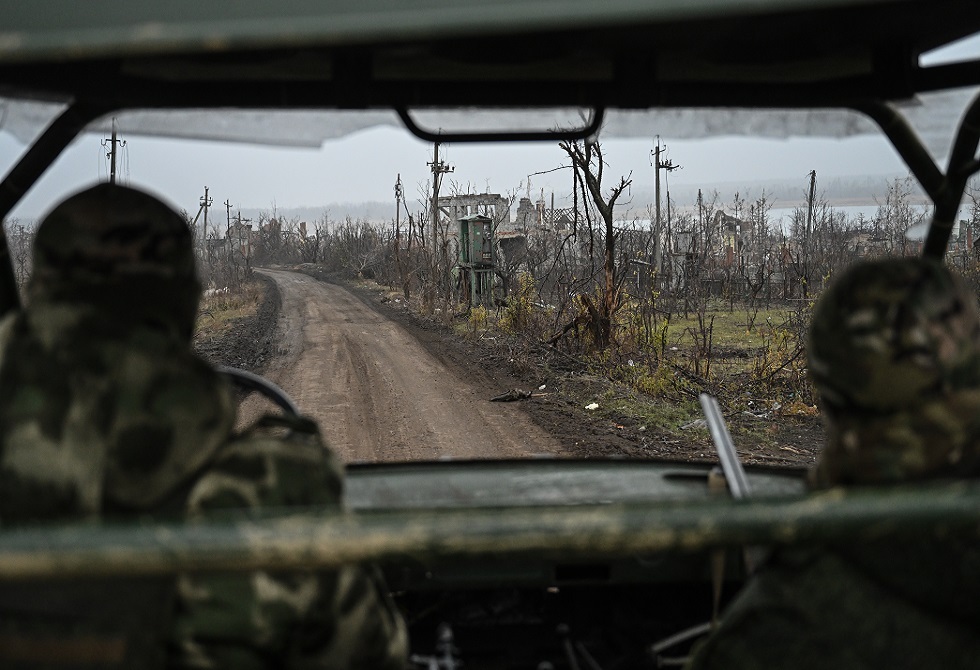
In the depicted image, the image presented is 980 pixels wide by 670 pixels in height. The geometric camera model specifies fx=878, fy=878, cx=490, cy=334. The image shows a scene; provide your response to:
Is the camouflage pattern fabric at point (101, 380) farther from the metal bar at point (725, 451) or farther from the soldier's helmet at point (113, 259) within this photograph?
the metal bar at point (725, 451)

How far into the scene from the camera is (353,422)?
11000 millimetres

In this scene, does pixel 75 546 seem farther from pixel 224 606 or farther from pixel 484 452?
pixel 484 452

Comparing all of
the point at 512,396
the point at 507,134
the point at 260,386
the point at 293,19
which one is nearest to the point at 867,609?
the point at 293,19

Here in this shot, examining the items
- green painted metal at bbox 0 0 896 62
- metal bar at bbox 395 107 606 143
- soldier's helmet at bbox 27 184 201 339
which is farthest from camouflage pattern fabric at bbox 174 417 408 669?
metal bar at bbox 395 107 606 143

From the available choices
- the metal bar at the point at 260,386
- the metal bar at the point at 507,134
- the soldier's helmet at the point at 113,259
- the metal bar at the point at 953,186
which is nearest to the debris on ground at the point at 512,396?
the metal bar at the point at 507,134

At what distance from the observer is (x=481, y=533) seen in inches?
38.1

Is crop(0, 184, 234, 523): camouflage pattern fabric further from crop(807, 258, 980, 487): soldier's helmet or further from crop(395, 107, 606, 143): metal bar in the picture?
crop(395, 107, 606, 143): metal bar

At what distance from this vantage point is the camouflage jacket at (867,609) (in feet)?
4.47

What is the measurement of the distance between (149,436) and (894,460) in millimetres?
1146

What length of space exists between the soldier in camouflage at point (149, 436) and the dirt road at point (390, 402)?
303 inches

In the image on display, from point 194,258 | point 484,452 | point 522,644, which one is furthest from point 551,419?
point 194,258

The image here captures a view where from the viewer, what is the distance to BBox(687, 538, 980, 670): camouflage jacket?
4.47 feet

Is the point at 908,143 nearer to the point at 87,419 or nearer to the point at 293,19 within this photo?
the point at 293,19

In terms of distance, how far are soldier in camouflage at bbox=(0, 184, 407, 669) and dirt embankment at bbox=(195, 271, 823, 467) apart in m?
7.49
